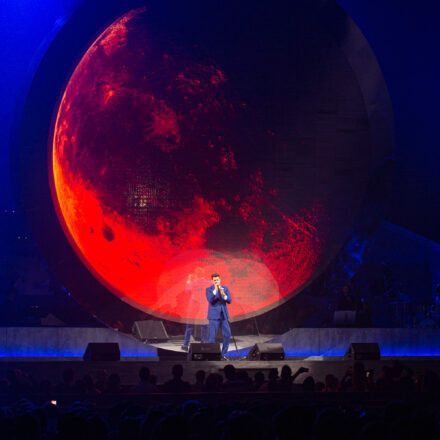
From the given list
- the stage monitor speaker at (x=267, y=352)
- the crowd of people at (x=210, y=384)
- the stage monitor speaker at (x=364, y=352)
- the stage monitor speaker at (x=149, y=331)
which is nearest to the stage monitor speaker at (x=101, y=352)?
the stage monitor speaker at (x=149, y=331)

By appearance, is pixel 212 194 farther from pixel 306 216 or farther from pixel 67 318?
pixel 67 318

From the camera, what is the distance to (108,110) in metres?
6.71

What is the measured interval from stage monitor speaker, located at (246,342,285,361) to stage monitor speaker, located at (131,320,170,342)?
3.60 ft

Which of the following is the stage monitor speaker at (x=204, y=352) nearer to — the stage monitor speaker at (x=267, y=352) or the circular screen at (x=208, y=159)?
the stage monitor speaker at (x=267, y=352)

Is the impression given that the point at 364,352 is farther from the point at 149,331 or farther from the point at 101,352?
the point at 101,352

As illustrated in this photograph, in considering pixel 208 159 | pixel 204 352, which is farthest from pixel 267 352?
pixel 208 159

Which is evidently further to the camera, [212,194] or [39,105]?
[212,194]

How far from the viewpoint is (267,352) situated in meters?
6.55

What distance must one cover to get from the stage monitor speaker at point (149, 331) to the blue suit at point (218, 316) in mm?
544

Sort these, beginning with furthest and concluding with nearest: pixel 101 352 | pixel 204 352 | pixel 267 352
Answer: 1. pixel 267 352
2. pixel 204 352
3. pixel 101 352

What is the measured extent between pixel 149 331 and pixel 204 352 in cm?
88

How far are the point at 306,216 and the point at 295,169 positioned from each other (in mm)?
566

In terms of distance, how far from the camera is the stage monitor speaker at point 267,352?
6539mm

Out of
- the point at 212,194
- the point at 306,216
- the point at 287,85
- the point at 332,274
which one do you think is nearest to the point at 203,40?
the point at 287,85
